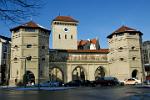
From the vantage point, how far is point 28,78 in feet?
193

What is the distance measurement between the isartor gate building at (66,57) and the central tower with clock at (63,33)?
22.4 m

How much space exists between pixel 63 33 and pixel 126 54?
30.1 m

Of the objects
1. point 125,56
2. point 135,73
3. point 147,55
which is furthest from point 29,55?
point 147,55

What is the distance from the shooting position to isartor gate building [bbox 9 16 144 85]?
190 feet

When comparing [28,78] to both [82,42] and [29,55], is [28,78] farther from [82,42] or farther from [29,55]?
[82,42]

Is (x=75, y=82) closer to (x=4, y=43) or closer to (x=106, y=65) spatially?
(x=106, y=65)

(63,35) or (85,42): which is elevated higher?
(63,35)

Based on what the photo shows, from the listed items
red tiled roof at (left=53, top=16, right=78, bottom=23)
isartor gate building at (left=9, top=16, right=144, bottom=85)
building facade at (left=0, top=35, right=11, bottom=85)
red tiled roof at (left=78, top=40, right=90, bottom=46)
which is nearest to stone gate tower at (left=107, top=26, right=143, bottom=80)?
isartor gate building at (left=9, top=16, right=144, bottom=85)

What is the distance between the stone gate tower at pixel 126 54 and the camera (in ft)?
203

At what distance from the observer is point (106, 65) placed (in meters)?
65.8

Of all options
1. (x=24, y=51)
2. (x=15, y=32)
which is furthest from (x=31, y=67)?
(x=15, y=32)

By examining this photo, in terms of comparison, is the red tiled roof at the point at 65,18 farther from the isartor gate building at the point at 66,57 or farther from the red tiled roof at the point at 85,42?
the isartor gate building at the point at 66,57

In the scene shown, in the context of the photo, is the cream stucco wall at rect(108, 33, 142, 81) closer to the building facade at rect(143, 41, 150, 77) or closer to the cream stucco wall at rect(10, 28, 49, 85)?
the cream stucco wall at rect(10, 28, 49, 85)

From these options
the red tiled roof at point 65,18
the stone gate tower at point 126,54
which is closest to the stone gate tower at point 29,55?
the stone gate tower at point 126,54
